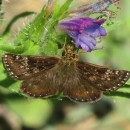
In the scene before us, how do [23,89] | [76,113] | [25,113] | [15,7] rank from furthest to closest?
[15,7] < [76,113] < [25,113] < [23,89]

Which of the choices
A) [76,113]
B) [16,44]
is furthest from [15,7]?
[16,44]

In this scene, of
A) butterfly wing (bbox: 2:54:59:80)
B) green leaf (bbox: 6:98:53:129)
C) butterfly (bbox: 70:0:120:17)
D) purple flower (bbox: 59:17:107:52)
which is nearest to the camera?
butterfly wing (bbox: 2:54:59:80)

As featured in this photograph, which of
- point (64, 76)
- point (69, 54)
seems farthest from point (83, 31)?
point (64, 76)

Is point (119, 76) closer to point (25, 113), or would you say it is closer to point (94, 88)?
point (94, 88)

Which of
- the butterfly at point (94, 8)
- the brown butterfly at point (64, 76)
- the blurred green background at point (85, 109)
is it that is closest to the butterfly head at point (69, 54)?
the brown butterfly at point (64, 76)

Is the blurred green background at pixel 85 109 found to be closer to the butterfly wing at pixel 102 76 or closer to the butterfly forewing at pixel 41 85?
the butterfly wing at pixel 102 76

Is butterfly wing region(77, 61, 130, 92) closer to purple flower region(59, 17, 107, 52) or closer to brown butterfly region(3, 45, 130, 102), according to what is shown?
brown butterfly region(3, 45, 130, 102)

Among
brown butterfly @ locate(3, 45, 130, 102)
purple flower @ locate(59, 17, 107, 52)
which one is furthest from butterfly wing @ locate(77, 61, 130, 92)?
purple flower @ locate(59, 17, 107, 52)
